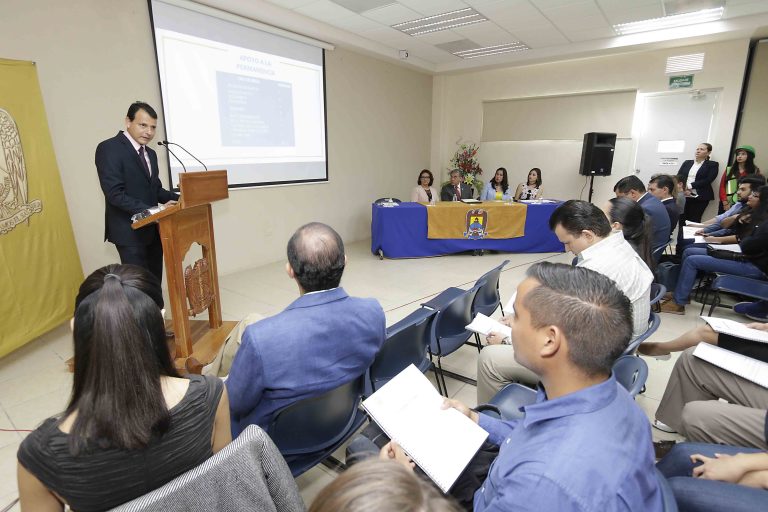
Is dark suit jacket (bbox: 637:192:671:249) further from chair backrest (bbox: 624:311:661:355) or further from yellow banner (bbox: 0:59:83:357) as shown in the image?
yellow banner (bbox: 0:59:83:357)

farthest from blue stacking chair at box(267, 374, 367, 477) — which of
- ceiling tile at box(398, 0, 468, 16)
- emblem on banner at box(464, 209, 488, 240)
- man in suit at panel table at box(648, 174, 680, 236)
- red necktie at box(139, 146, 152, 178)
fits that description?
ceiling tile at box(398, 0, 468, 16)

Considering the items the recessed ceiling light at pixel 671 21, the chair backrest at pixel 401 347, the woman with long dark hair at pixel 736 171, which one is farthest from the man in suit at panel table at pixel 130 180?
the woman with long dark hair at pixel 736 171

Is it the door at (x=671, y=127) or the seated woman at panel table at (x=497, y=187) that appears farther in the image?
the seated woman at panel table at (x=497, y=187)

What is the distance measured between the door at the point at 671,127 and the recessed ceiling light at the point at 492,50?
2102 millimetres

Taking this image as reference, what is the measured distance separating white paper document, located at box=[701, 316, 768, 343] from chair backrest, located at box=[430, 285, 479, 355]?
115 cm

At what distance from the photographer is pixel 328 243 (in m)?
1.38

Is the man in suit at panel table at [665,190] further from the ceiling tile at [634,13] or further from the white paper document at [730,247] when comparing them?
the ceiling tile at [634,13]

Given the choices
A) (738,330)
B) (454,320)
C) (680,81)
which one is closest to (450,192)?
(680,81)

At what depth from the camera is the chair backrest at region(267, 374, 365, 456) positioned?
1225 millimetres

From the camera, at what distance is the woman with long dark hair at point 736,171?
509 centimetres

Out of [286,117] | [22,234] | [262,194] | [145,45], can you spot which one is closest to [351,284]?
[262,194]

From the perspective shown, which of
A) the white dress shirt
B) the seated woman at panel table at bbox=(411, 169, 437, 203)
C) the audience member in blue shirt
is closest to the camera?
the audience member in blue shirt

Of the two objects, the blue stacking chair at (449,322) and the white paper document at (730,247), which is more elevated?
the white paper document at (730,247)

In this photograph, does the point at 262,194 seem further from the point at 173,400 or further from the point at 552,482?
the point at 552,482
